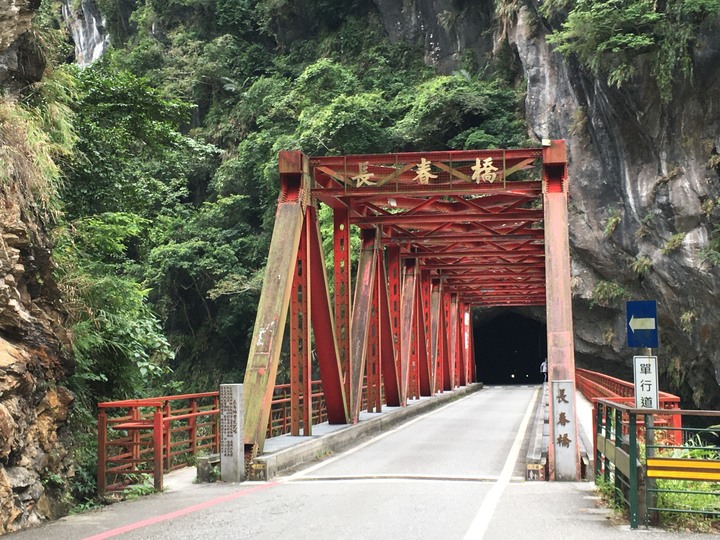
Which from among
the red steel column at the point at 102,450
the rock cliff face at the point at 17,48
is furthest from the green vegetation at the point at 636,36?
the red steel column at the point at 102,450

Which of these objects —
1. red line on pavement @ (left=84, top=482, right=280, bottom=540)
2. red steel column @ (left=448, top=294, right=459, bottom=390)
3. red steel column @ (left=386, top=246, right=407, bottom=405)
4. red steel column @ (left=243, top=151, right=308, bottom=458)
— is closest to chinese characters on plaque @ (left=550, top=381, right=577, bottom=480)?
red line on pavement @ (left=84, top=482, right=280, bottom=540)

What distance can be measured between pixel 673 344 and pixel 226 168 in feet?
68.6

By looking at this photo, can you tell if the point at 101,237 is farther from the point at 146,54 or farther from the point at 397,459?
the point at 146,54

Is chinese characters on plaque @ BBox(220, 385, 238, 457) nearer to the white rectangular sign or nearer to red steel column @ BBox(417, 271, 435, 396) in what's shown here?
the white rectangular sign

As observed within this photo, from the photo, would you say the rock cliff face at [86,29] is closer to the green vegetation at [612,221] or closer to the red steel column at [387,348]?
the green vegetation at [612,221]

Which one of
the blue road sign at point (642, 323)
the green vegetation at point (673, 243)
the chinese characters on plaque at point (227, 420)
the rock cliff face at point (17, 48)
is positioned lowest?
the chinese characters on plaque at point (227, 420)

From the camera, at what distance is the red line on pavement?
22.2 feet

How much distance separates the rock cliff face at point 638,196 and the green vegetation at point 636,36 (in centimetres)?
53

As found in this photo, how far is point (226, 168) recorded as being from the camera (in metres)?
37.2

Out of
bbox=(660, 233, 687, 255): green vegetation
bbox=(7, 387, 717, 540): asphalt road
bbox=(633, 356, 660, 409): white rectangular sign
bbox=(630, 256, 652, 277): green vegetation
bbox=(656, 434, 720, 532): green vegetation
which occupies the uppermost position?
bbox=(660, 233, 687, 255): green vegetation

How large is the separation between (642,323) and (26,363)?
6.43 metres

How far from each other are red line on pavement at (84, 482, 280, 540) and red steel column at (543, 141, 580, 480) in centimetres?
357

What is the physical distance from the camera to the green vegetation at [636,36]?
21.4 metres

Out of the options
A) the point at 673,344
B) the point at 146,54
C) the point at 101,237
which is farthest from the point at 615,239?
the point at 146,54
